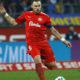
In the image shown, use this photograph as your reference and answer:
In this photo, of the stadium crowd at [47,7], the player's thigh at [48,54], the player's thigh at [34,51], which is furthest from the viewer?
the stadium crowd at [47,7]

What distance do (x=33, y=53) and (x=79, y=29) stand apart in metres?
11.2

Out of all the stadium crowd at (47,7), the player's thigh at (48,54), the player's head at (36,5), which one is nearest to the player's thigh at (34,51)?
the player's thigh at (48,54)

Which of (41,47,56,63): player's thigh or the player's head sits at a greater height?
the player's head

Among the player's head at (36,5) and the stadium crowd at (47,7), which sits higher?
the player's head at (36,5)

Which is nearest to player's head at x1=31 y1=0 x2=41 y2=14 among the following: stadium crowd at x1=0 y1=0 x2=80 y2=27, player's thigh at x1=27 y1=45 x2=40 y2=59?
player's thigh at x1=27 y1=45 x2=40 y2=59

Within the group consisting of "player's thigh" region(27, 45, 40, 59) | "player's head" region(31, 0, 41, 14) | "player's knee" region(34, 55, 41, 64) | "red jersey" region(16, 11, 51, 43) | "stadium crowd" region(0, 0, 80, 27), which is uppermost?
"player's head" region(31, 0, 41, 14)

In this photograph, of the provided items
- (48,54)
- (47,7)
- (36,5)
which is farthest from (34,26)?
(47,7)

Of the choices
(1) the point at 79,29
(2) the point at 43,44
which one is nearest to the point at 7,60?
(1) the point at 79,29

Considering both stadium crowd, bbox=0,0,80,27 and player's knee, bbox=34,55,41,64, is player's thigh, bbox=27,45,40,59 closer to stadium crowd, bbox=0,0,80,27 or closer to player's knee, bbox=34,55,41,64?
player's knee, bbox=34,55,41,64

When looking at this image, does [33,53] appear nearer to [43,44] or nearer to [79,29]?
[43,44]

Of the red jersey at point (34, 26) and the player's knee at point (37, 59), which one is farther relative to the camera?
the red jersey at point (34, 26)

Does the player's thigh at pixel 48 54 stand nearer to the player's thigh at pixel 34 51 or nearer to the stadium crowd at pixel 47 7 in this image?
the player's thigh at pixel 34 51

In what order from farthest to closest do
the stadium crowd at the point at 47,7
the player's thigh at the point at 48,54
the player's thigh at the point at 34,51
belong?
1. the stadium crowd at the point at 47,7
2. the player's thigh at the point at 48,54
3. the player's thigh at the point at 34,51

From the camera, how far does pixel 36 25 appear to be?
9.95 metres
